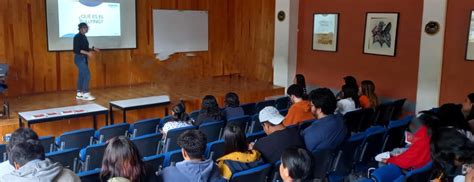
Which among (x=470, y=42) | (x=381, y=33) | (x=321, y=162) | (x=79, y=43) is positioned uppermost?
(x=381, y=33)

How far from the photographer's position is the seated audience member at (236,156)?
340 centimetres

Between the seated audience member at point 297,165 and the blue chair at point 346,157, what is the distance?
1.70 meters

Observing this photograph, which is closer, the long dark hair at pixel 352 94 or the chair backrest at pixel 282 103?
the long dark hair at pixel 352 94

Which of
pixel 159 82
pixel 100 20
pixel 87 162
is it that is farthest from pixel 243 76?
pixel 87 162

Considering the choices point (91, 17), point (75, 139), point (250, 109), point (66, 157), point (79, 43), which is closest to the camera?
point (66, 157)

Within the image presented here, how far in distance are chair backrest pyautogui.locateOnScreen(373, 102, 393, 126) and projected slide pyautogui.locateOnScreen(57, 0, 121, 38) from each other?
19.6 feet

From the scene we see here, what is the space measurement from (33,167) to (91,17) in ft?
23.6

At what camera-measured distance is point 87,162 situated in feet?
13.9

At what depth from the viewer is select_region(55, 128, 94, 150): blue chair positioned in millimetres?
4961

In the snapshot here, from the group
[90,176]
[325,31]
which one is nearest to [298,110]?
[90,176]

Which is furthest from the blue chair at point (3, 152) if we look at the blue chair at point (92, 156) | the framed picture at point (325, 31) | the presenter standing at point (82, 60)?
the framed picture at point (325, 31)

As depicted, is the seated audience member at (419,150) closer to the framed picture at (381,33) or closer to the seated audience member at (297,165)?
the seated audience member at (297,165)

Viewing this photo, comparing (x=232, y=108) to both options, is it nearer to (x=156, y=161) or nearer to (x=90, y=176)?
(x=156, y=161)

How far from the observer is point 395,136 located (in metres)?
4.93
